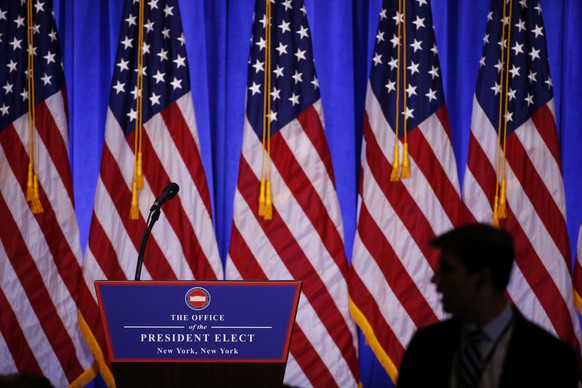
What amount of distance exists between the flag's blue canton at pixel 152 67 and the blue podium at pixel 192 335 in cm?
257

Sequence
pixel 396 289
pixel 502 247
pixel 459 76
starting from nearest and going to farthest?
1. pixel 502 247
2. pixel 396 289
3. pixel 459 76

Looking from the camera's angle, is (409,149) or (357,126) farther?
(357,126)

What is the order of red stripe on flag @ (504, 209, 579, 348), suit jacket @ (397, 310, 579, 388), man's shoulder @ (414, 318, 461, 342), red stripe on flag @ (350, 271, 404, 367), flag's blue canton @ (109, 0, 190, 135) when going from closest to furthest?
suit jacket @ (397, 310, 579, 388) < man's shoulder @ (414, 318, 461, 342) < red stripe on flag @ (504, 209, 579, 348) < red stripe on flag @ (350, 271, 404, 367) < flag's blue canton @ (109, 0, 190, 135)

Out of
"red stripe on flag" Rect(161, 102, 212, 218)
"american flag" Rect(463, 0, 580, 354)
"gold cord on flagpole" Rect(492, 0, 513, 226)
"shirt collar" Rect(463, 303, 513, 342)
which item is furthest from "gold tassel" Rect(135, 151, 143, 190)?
"shirt collar" Rect(463, 303, 513, 342)

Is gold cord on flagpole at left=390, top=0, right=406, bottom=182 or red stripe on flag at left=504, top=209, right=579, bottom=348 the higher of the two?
gold cord on flagpole at left=390, top=0, right=406, bottom=182

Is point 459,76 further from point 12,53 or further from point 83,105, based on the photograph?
point 12,53

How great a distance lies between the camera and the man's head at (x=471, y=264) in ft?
7.25

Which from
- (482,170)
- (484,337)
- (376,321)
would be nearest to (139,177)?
(376,321)

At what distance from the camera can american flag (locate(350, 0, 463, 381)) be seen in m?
5.91

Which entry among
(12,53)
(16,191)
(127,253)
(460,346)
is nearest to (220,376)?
(460,346)

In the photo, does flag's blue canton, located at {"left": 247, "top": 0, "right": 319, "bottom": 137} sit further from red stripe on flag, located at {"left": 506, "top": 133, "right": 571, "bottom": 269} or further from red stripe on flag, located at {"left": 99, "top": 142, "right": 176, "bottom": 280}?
red stripe on flag, located at {"left": 506, "top": 133, "right": 571, "bottom": 269}

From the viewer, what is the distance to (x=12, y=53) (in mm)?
6098

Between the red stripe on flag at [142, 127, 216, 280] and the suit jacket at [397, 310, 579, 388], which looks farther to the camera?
the red stripe on flag at [142, 127, 216, 280]

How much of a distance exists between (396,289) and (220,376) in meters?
2.45
